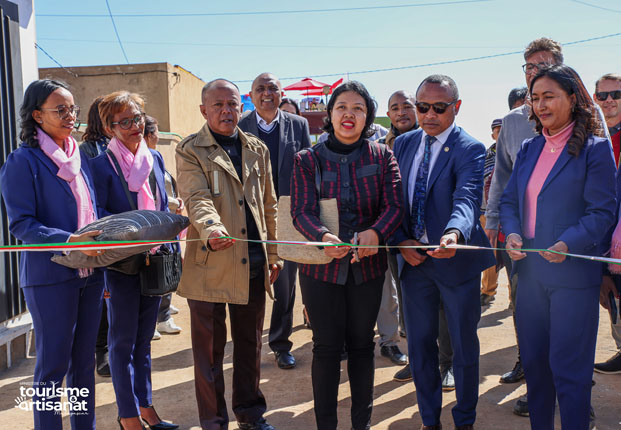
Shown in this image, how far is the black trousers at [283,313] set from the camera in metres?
5.12

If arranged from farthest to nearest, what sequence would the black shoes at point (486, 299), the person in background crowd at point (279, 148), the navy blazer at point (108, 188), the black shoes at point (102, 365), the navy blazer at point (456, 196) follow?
the black shoes at point (486, 299) < the person in background crowd at point (279, 148) < the black shoes at point (102, 365) < the navy blazer at point (108, 188) < the navy blazer at point (456, 196)

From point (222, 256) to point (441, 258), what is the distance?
4.50ft

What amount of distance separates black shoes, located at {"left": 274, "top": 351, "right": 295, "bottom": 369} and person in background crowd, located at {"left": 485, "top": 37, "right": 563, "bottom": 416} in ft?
6.32

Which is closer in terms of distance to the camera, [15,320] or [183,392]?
[183,392]

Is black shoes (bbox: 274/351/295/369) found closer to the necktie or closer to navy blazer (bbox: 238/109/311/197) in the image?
navy blazer (bbox: 238/109/311/197)

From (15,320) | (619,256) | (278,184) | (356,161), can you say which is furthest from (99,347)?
(619,256)

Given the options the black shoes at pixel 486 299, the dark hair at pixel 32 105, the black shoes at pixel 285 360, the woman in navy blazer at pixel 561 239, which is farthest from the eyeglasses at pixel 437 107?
the black shoes at pixel 486 299

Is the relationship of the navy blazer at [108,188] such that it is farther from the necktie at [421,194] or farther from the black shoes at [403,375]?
the black shoes at [403,375]

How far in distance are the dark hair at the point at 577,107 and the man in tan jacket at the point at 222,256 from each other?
75.5 inches

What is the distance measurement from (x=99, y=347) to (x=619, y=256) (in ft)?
14.0

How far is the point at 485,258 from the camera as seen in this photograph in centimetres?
355

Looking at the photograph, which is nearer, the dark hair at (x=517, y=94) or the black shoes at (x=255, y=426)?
the black shoes at (x=255, y=426)

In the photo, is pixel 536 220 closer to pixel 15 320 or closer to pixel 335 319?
pixel 335 319

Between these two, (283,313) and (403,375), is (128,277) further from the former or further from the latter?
(403,375)
